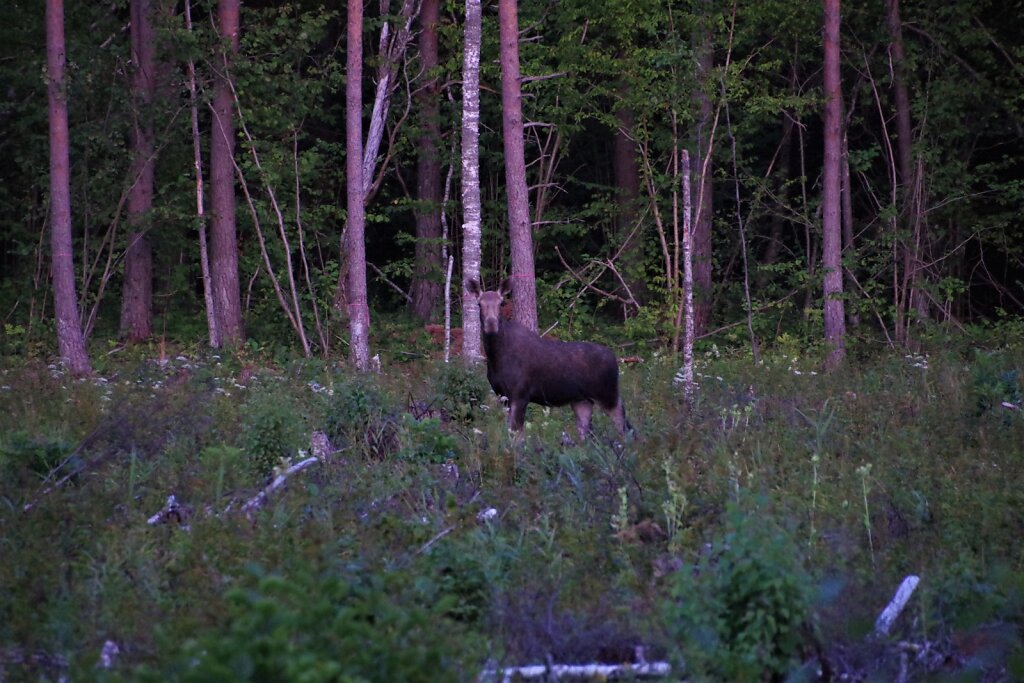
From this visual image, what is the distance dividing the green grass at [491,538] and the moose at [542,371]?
0.87 ft

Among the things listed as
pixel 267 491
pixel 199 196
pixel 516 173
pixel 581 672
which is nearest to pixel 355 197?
pixel 516 173

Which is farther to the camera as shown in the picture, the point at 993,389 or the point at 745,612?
the point at 993,389

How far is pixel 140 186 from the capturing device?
22984 millimetres

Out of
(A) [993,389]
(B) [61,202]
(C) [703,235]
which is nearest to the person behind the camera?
(A) [993,389]

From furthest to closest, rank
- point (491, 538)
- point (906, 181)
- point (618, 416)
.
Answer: point (906, 181) → point (618, 416) → point (491, 538)

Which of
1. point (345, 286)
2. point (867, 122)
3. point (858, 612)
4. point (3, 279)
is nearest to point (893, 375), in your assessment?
point (858, 612)

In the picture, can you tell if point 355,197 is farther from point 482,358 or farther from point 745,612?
point 745,612

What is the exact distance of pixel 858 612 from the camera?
20.5 feet

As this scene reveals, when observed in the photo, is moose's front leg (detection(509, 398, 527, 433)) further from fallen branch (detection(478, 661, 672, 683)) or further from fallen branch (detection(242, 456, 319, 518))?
fallen branch (detection(478, 661, 672, 683))

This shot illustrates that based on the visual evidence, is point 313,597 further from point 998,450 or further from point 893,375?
point 893,375

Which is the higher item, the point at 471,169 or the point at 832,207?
the point at 471,169

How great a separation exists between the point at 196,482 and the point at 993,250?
22.9 m

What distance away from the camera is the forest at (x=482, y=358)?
5.96 meters

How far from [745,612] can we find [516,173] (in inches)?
531
